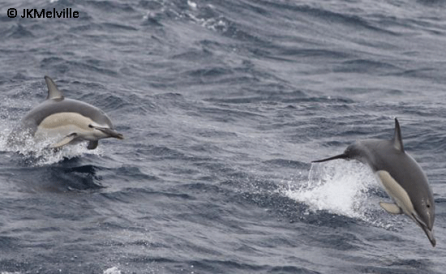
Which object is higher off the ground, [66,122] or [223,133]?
[66,122]

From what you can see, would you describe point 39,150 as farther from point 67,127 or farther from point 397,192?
point 397,192

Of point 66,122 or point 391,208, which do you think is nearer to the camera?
point 391,208

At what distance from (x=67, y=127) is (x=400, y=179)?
492cm

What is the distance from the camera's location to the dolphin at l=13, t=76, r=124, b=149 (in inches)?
536

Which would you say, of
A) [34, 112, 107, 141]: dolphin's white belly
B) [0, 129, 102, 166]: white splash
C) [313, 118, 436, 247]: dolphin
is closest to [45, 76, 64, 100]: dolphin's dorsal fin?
[34, 112, 107, 141]: dolphin's white belly

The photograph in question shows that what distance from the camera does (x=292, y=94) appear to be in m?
19.5

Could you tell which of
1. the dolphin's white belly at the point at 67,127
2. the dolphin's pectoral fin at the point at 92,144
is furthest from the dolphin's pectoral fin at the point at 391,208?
the dolphin's pectoral fin at the point at 92,144

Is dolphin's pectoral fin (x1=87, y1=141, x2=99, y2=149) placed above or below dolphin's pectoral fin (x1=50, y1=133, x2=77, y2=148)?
below

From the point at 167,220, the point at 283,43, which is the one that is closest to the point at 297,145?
the point at 167,220

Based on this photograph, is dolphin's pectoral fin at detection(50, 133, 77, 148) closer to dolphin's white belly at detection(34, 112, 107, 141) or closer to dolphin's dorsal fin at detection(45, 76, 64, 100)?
dolphin's white belly at detection(34, 112, 107, 141)

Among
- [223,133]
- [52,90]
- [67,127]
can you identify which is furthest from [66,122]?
[223,133]

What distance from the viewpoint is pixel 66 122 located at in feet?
45.6

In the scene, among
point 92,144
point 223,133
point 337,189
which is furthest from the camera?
point 223,133

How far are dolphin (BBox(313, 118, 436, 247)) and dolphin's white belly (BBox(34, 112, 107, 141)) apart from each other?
148 inches
